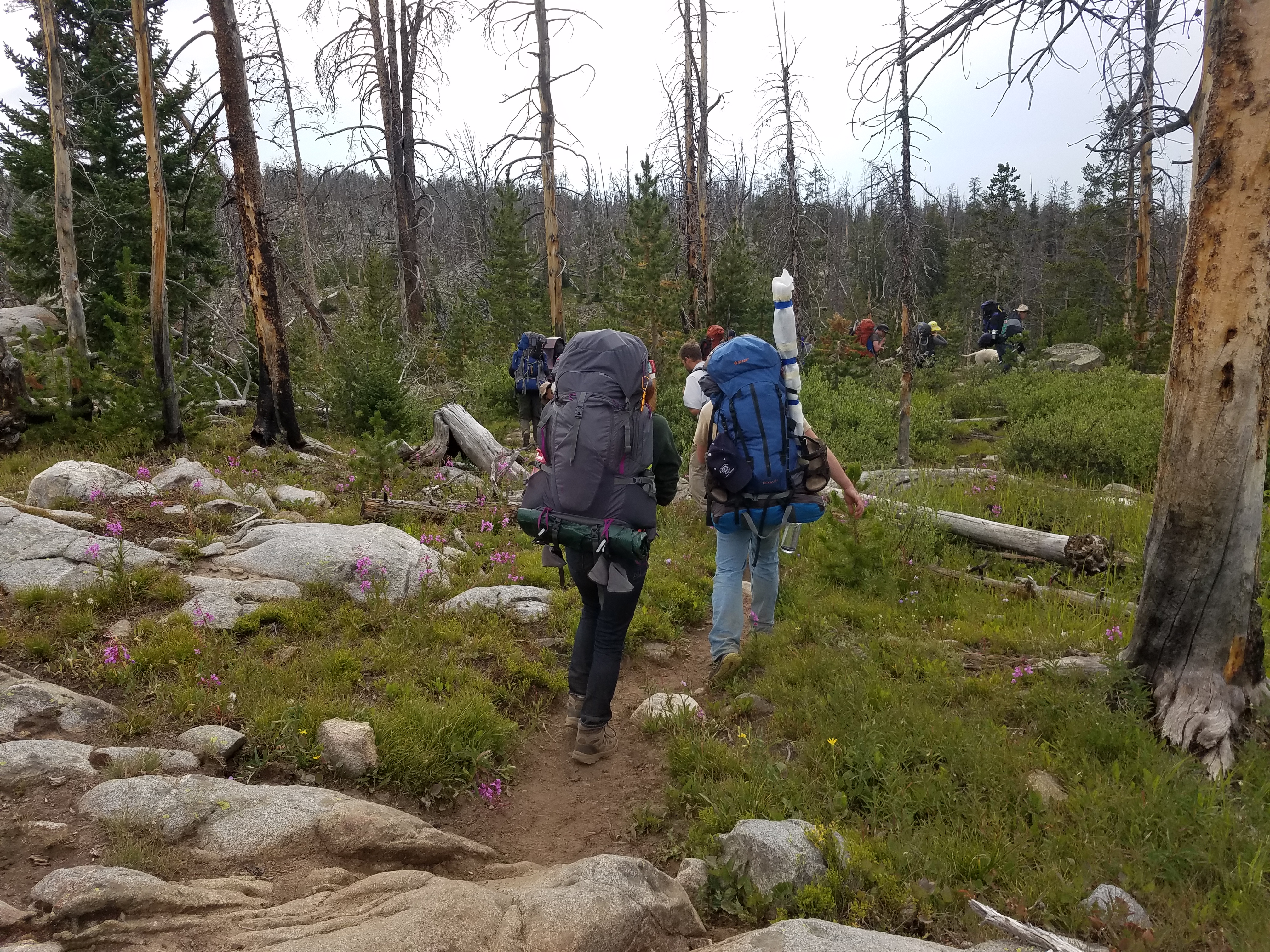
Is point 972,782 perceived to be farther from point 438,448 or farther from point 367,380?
point 367,380

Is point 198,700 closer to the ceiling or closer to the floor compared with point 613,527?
closer to the floor

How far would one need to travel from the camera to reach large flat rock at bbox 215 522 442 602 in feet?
18.1

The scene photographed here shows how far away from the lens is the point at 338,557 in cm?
567

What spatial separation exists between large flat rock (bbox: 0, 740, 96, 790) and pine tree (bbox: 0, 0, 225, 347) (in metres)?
11.9

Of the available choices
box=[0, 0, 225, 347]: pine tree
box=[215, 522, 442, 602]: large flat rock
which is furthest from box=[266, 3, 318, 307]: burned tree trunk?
box=[215, 522, 442, 602]: large flat rock

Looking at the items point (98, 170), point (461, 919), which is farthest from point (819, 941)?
point (98, 170)

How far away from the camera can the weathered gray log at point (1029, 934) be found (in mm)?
2207

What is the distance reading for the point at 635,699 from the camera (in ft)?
15.4

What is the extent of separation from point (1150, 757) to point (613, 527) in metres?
2.68

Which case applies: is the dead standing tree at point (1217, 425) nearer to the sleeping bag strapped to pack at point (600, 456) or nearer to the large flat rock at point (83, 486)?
the sleeping bag strapped to pack at point (600, 456)

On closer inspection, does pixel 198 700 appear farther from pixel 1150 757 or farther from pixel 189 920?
pixel 1150 757

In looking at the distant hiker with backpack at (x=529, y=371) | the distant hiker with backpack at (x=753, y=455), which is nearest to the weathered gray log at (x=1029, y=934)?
the distant hiker with backpack at (x=753, y=455)

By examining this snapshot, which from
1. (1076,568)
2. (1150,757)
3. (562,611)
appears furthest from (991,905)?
(1076,568)

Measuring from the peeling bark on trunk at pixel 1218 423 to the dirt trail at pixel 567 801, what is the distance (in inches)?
103
